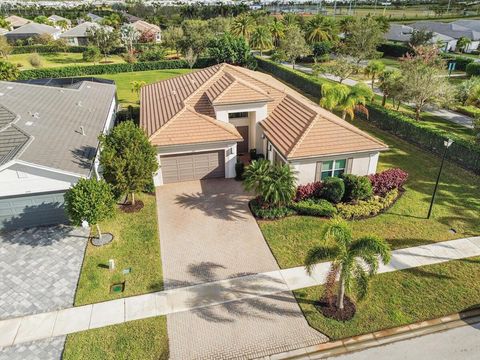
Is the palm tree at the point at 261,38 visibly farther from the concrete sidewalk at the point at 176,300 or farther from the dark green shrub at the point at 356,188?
the concrete sidewalk at the point at 176,300

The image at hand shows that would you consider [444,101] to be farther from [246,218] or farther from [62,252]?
[62,252]

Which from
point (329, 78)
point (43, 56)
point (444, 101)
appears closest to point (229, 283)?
point (444, 101)

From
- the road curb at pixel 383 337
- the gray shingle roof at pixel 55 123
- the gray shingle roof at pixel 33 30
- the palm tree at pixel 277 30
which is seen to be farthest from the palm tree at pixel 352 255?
the gray shingle roof at pixel 33 30

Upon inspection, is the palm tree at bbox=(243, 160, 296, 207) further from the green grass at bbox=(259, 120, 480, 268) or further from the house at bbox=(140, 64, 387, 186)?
the green grass at bbox=(259, 120, 480, 268)

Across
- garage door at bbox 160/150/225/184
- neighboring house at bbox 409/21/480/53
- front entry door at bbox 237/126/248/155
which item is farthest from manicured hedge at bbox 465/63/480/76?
garage door at bbox 160/150/225/184

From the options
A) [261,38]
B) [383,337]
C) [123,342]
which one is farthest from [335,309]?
[261,38]

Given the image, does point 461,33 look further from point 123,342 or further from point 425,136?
point 123,342
